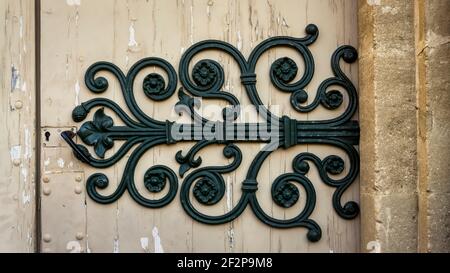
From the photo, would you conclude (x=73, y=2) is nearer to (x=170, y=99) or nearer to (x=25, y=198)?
(x=170, y=99)

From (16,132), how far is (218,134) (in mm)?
553

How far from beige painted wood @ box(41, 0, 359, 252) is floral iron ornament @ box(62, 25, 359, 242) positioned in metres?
0.02

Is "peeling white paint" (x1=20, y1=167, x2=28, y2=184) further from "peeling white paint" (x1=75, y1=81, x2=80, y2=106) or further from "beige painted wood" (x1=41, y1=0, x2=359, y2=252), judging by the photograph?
"peeling white paint" (x1=75, y1=81, x2=80, y2=106)

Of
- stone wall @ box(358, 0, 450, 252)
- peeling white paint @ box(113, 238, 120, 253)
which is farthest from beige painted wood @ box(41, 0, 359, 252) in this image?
stone wall @ box(358, 0, 450, 252)

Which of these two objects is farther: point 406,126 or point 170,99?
point 170,99

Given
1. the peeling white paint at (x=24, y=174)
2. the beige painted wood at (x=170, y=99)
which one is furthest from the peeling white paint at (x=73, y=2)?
the peeling white paint at (x=24, y=174)

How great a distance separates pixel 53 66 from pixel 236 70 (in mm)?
514

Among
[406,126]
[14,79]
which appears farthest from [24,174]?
[406,126]

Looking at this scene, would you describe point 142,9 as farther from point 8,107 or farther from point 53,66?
point 8,107

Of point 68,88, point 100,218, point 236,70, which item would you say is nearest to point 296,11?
point 236,70

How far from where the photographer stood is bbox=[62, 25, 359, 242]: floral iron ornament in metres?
1.61

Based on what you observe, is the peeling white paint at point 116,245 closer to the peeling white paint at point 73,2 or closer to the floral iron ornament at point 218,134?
the floral iron ornament at point 218,134

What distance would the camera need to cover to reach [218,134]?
161 centimetres

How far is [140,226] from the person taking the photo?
1610 millimetres
